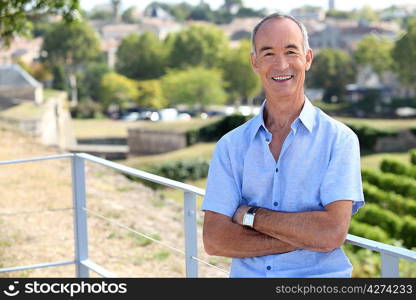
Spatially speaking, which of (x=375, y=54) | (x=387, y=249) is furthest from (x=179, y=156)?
(x=375, y=54)

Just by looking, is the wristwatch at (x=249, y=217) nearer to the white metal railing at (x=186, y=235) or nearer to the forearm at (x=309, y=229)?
the forearm at (x=309, y=229)

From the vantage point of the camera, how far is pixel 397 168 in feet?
68.1

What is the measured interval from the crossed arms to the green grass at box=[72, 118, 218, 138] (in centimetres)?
3307

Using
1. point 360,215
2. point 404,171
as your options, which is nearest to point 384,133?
point 404,171

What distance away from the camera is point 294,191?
2.33m

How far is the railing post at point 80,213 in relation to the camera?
439cm

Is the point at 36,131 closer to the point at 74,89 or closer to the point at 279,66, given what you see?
the point at 279,66

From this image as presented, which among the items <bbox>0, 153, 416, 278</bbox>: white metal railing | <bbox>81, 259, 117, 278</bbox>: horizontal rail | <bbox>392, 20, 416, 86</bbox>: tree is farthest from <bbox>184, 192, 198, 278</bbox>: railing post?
<bbox>392, 20, 416, 86</bbox>: tree

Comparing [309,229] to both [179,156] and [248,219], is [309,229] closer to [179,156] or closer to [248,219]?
[248,219]

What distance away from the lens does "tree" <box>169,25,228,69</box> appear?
90500 mm

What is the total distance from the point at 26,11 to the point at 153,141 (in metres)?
30.1

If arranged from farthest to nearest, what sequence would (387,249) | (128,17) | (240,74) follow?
(128,17)
(240,74)
(387,249)

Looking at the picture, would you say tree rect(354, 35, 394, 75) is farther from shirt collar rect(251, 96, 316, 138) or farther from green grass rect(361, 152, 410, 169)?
shirt collar rect(251, 96, 316, 138)

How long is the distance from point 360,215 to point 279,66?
13202 millimetres
